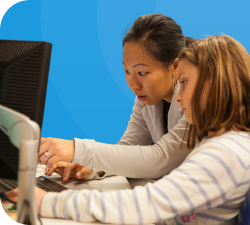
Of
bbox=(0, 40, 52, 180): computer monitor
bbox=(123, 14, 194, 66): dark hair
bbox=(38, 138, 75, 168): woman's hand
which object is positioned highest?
bbox=(123, 14, 194, 66): dark hair

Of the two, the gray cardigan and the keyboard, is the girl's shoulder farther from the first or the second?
the keyboard

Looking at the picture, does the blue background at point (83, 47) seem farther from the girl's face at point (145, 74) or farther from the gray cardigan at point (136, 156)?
the gray cardigan at point (136, 156)

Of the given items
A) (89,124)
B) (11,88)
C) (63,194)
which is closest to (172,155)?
(63,194)

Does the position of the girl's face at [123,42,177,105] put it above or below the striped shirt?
above

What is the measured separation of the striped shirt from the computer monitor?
0.15 meters

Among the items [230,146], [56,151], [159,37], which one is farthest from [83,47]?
[230,146]

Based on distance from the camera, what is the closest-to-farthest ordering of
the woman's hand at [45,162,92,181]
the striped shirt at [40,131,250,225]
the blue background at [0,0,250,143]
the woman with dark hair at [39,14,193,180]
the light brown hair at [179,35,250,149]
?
the striped shirt at [40,131,250,225]
the light brown hair at [179,35,250,149]
the woman with dark hair at [39,14,193,180]
the woman's hand at [45,162,92,181]
the blue background at [0,0,250,143]

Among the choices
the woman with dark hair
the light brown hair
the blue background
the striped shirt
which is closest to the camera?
the striped shirt

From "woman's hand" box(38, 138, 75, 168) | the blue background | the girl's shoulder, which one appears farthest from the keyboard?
the blue background

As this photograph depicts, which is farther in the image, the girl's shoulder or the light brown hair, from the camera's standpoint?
the light brown hair

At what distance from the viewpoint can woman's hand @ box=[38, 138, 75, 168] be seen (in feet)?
2.68

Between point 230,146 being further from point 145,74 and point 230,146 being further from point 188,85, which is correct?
point 145,74

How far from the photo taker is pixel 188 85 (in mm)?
785

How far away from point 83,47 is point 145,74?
72.9 inches
